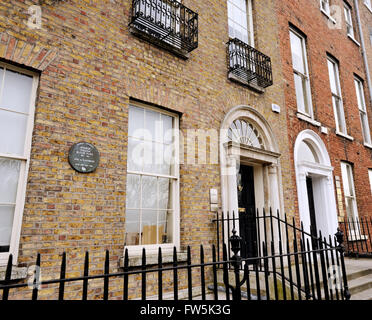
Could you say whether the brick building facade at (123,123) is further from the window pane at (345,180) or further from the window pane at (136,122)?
the window pane at (345,180)

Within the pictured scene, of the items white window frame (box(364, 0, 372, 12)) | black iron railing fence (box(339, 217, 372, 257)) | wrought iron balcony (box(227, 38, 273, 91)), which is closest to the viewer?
wrought iron balcony (box(227, 38, 273, 91))

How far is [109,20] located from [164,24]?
1215 millimetres

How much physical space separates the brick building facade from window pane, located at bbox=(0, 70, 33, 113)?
5 cm

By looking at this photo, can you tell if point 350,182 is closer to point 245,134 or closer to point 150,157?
point 245,134

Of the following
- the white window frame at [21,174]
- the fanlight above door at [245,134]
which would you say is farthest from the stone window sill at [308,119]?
the white window frame at [21,174]

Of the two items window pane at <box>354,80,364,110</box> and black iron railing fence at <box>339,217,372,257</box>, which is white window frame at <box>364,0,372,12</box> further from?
black iron railing fence at <box>339,217,372,257</box>

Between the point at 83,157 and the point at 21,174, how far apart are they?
805 millimetres

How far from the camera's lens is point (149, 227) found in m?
4.82

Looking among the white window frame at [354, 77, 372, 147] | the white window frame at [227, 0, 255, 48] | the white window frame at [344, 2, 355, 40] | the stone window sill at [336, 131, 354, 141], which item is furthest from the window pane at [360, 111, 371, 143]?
the white window frame at [227, 0, 255, 48]

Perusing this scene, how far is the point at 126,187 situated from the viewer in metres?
4.64

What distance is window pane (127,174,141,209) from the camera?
4707mm

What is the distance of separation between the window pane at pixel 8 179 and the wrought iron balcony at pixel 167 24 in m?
3.02
